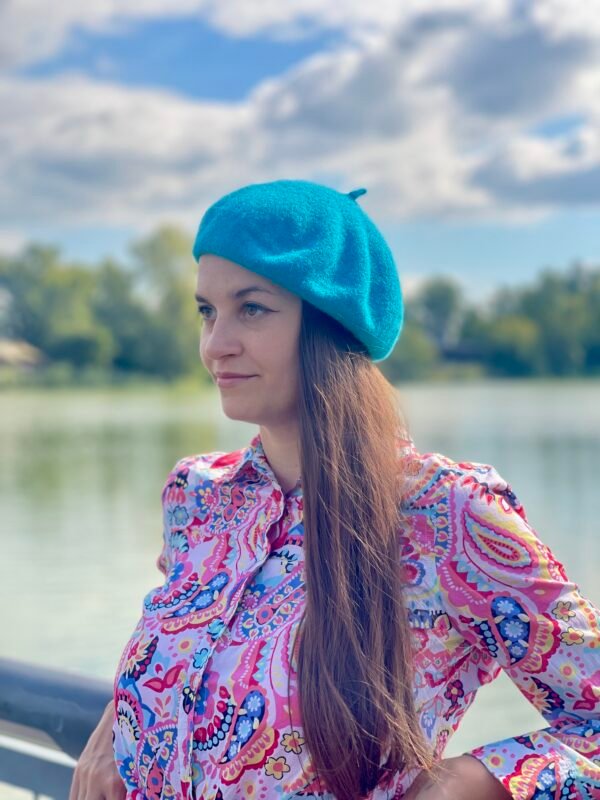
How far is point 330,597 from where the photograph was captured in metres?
1.26

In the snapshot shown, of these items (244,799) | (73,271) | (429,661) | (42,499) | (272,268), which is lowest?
(42,499)

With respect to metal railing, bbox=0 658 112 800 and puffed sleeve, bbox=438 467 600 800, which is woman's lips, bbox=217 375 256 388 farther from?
metal railing, bbox=0 658 112 800

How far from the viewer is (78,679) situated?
1534 millimetres

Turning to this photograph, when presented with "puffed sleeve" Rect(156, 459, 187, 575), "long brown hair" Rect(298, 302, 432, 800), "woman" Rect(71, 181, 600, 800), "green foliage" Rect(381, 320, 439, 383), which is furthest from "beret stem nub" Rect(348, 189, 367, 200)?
"green foliage" Rect(381, 320, 439, 383)

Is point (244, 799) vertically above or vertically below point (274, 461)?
below

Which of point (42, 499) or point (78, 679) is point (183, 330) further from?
point (78, 679)

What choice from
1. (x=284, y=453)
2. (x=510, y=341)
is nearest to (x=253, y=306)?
(x=284, y=453)

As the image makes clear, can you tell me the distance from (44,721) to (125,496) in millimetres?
14412

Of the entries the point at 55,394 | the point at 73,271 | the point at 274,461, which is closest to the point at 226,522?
the point at 274,461

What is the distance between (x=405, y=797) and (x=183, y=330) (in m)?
26.4

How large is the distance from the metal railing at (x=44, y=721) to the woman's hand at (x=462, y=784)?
20.2 inches

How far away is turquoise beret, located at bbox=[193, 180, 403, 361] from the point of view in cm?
134

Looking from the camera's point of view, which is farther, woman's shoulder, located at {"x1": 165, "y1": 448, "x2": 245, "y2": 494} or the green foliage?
the green foliage

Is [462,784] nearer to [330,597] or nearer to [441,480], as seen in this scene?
[330,597]
